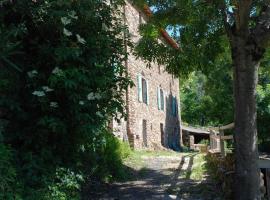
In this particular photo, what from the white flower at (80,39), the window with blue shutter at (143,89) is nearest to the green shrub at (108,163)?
the white flower at (80,39)

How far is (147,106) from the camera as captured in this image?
21906 mm

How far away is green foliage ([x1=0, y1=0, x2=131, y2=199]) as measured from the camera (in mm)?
6711

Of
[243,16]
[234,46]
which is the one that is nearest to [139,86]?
[234,46]

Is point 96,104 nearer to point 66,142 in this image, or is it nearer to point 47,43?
point 66,142

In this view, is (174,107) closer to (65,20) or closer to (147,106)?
(147,106)

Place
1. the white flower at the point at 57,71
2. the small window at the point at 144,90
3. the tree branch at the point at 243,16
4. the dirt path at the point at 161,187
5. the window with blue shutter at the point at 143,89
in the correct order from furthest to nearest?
1. the small window at the point at 144,90
2. the window with blue shutter at the point at 143,89
3. the dirt path at the point at 161,187
4. the tree branch at the point at 243,16
5. the white flower at the point at 57,71

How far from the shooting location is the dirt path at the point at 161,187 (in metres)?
8.84

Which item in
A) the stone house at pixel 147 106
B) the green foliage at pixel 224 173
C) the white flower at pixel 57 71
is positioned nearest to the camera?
the white flower at pixel 57 71

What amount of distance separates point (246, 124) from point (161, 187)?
2572mm

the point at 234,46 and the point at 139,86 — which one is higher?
the point at 139,86

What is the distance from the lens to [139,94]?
66.4 ft

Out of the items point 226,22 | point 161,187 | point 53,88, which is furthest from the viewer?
point 161,187

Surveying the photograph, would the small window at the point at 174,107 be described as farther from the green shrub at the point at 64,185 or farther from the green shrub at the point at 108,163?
the green shrub at the point at 64,185

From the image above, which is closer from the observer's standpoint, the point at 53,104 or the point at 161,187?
the point at 53,104
